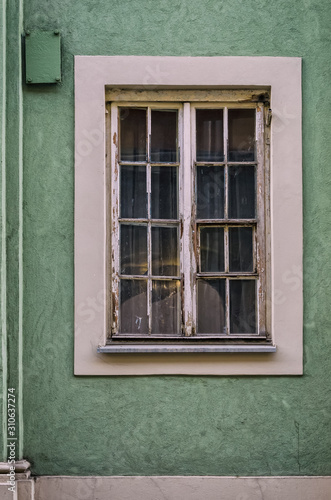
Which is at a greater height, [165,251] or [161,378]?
[165,251]

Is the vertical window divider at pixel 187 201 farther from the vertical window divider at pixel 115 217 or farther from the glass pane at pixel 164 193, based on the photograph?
the vertical window divider at pixel 115 217

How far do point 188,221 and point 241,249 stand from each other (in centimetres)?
49

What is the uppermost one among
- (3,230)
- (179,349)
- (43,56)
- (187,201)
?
(43,56)

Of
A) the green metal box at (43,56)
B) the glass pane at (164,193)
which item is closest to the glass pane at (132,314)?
the glass pane at (164,193)

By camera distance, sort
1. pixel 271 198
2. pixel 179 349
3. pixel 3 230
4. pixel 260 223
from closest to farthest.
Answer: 1. pixel 3 230
2. pixel 179 349
3. pixel 271 198
4. pixel 260 223

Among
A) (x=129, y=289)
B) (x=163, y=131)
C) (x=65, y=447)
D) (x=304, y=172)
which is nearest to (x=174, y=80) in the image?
(x=163, y=131)

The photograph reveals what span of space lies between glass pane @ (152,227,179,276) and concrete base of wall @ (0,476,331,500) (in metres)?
1.60

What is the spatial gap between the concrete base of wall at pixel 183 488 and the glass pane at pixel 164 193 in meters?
2.07

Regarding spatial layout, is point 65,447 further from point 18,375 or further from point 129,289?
point 129,289

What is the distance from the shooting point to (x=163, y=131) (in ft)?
16.9

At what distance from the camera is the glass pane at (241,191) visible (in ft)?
16.8

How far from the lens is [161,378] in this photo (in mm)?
4898

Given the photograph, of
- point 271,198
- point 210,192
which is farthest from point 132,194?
point 271,198

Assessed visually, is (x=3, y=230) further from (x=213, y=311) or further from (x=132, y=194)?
(x=213, y=311)
